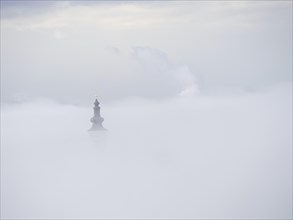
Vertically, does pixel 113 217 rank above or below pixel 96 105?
below

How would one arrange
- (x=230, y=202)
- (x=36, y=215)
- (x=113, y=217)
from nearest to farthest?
(x=113, y=217) → (x=36, y=215) → (x=230, y=202)

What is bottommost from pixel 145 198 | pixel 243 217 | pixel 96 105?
pixel 243 217

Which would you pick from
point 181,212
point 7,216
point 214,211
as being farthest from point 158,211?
point 7,216

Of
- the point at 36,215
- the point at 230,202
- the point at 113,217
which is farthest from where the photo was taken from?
the point at 230,202

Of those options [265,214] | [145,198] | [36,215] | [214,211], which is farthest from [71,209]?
[265,214]

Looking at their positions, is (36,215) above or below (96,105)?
below

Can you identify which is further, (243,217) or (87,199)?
(87,199)

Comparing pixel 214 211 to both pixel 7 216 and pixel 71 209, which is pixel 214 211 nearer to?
pixel 71 209

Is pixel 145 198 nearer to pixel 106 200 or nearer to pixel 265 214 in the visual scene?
pixel 106 200

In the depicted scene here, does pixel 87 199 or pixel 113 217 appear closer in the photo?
pixel 113 217
